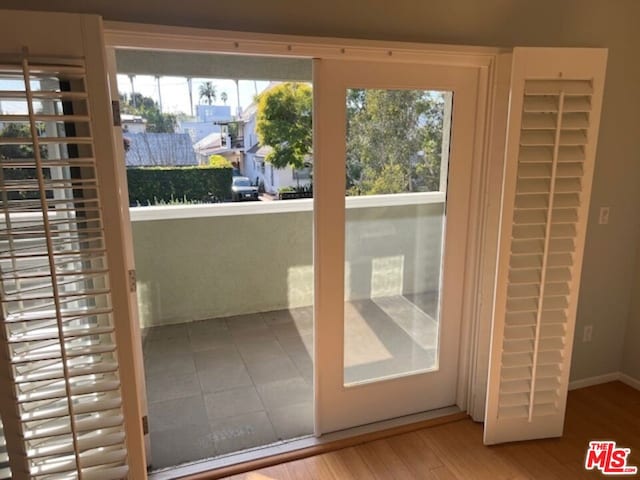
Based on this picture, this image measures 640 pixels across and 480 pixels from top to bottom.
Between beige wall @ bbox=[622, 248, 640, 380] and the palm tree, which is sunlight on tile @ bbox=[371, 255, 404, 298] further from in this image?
the palm tree

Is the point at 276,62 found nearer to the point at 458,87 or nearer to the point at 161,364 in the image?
the point at 458,87

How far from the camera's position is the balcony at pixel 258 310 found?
2.40 m

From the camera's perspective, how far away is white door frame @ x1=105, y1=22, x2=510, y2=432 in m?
1.78

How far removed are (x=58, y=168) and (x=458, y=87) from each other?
185 cm

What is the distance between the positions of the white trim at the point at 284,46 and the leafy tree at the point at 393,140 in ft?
0.58

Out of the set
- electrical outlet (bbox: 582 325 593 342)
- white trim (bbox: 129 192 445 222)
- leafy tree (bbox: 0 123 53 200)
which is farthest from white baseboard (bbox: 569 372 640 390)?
leafy tree (bbox: 0 123 53 200)

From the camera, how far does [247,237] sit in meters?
4.02

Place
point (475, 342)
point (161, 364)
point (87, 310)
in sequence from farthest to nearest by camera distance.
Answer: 1. point (161, 364)
2. point (475, 342)
3. point (87, 310)

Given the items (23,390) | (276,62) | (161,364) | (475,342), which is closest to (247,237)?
(161,364)

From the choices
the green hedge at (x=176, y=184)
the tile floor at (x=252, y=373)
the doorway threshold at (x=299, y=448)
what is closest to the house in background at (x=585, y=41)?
the doorway threshold at (x=299, y=448)

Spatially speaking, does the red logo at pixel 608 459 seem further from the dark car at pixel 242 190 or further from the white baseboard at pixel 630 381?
the dark car at pixel 242 190

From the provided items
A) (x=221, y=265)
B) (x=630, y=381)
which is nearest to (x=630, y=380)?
(x=630, y=381)

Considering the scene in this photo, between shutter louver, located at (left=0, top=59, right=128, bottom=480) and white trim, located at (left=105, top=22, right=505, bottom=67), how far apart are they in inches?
13.8

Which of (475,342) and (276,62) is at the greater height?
(276,62)
